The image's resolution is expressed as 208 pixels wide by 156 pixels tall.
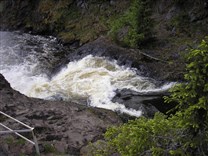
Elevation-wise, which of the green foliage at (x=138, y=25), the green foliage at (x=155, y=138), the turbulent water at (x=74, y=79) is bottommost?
the turbulent water at (x=74, y=79)

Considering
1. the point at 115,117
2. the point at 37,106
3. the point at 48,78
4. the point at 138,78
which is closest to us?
the point at 37,106

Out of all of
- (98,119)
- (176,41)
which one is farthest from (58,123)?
(176,41)

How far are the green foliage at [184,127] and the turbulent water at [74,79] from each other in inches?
283

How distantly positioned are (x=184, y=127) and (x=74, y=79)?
36.5 feet

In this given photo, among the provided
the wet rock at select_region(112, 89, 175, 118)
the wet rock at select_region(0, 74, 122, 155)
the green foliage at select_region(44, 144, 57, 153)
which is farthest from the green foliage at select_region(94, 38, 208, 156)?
the wet rock at select_region(112, 89, 175, 118)

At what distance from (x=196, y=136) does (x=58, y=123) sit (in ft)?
16.9

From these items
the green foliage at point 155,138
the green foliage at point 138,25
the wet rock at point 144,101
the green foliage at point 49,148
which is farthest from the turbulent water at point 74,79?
the green foliage at point 155,138

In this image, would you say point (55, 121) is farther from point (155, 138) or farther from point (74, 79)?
point (74, 79)

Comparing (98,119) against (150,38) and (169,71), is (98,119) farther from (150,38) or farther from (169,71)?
(150,38)

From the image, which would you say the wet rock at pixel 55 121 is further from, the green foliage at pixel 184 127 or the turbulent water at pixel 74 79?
the green foliage at pixel 184 127

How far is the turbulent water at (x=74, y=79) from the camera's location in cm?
1364

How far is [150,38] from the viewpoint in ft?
57.3

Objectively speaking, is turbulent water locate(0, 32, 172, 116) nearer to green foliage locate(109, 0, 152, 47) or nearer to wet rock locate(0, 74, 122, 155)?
green foliage locate(109, 0, 152, 47)

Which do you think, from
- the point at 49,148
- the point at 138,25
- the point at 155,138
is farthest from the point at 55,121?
the point at 138,25
